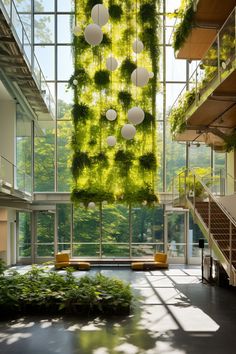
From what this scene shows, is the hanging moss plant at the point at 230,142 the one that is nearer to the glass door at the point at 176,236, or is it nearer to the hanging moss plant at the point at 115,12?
the glass door at the point at 176,236

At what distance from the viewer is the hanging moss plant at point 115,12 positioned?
22281 mm

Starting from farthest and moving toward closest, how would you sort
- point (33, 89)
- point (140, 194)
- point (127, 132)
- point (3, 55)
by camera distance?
point (140, 194) → point (33, 89) → point (3, 55) → point (127, 132)

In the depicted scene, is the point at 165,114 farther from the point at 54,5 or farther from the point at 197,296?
the point at 197,296

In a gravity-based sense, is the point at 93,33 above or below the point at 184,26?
below

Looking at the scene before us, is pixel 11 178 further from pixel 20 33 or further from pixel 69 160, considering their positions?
pixel 69 160

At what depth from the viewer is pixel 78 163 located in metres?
21.9

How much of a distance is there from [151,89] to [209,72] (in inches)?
417

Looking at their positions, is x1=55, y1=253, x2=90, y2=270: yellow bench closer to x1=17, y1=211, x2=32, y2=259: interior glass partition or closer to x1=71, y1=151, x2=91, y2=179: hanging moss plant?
x1=17, y1=211, x2=32, y2=259: interior glass partition

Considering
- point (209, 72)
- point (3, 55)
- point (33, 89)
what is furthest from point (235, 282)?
point (33, 89)

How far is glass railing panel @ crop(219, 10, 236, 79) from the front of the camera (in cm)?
999

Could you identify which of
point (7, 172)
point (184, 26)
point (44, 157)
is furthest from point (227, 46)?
point (44, 157)

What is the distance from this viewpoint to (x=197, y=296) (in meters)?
12.8

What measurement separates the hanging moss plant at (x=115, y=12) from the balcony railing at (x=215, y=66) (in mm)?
9525

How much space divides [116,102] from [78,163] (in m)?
3.46
